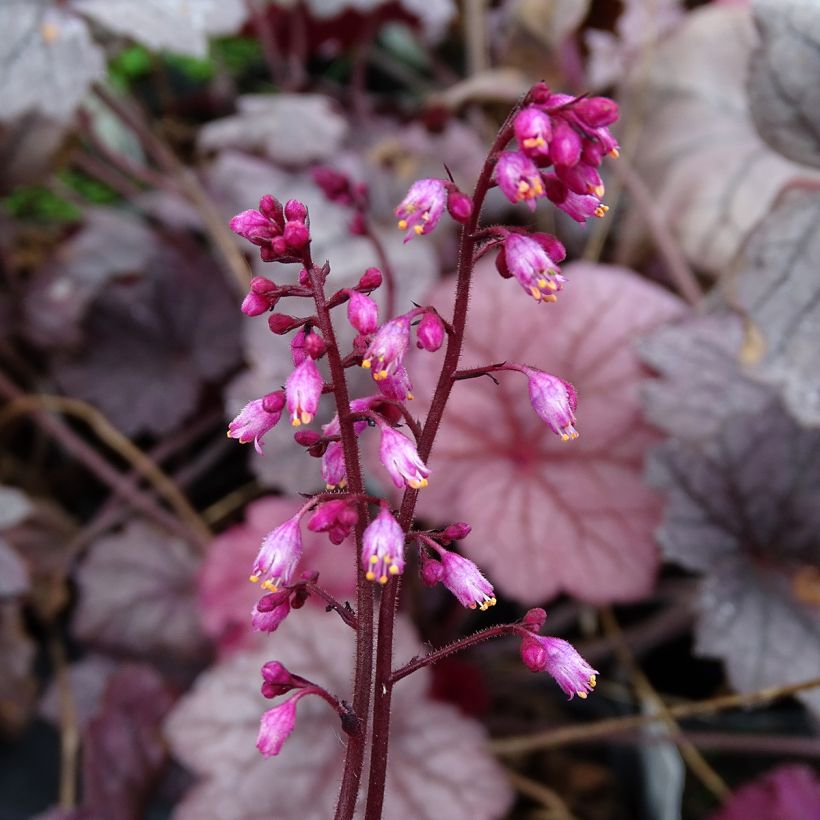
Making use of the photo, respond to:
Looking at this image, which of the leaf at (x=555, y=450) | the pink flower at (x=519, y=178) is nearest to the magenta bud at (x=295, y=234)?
the pink flower at (x=519, y=178)

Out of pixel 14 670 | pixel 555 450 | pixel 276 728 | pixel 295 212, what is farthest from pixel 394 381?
pixel 14 670

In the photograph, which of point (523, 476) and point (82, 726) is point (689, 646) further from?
point (82, 726)

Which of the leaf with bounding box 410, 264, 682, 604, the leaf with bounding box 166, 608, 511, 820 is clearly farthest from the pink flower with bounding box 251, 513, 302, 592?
the leaf with bounding box 410, 264, 682, 604

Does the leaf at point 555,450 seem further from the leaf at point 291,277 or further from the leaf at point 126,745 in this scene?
the leaf at point 126,745

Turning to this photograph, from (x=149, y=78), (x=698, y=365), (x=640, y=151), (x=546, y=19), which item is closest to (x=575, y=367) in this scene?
(x=698, y=365)

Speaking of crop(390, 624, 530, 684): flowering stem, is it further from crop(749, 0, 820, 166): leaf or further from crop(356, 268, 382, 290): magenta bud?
crop(749, 0, 820, 166): leaf

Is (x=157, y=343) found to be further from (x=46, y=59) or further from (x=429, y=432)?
(x=429, y=432)
